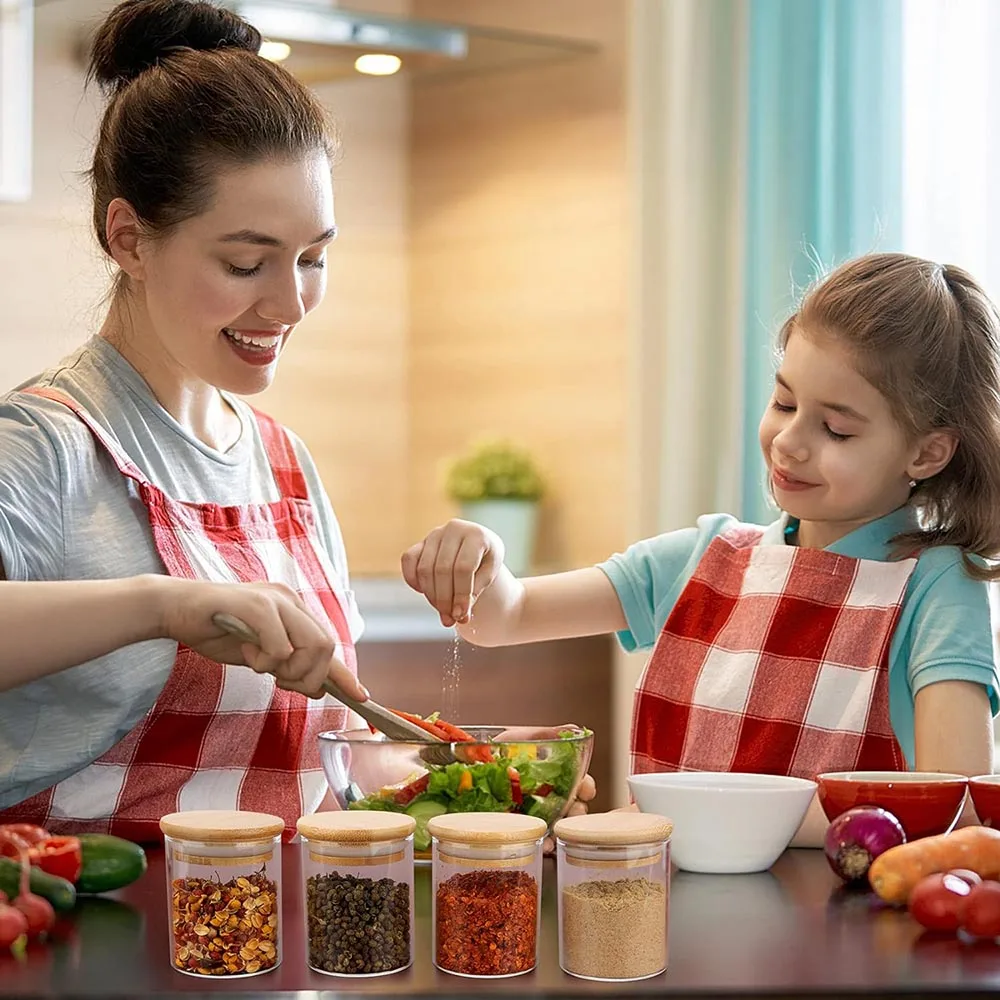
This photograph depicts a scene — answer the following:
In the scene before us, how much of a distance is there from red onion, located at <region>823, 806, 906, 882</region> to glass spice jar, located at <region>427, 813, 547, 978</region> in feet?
0.92

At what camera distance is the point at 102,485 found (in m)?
1.52

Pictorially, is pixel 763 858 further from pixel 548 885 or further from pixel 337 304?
pixel 337 304

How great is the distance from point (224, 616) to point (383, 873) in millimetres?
270

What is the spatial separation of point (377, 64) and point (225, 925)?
9.04 ft

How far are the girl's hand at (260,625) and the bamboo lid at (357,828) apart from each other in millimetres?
168

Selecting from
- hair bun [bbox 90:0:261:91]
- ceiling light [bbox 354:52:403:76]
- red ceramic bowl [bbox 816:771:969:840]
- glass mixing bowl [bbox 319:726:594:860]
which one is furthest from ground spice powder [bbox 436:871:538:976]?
ceiling light [bbox 354:52:403:76]

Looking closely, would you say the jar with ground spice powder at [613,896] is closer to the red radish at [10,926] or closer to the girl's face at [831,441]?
the red radish at [10,926]

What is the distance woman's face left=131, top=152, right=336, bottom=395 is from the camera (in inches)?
63.4

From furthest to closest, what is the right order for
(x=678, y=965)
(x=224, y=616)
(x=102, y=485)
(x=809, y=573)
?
1. (x=809, y=573)
2. (x=102, y=485)
3. (x=224, y=616)
4. (x=678, y=965)

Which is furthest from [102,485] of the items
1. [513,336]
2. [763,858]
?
[513,336]

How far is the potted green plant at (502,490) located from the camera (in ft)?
12.4

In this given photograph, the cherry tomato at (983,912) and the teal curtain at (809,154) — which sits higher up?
the teal curtain at (809,154)

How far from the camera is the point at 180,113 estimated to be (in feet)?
5.37

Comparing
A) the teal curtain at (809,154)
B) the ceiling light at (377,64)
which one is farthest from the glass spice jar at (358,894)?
the ceiling light at (377,64)
